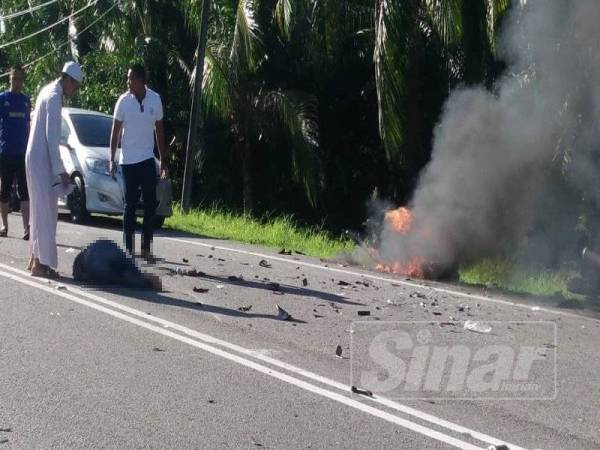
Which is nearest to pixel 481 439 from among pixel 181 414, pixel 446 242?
pixel 181 414

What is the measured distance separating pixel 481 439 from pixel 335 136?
20958 mm

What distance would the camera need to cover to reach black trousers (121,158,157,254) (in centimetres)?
1134

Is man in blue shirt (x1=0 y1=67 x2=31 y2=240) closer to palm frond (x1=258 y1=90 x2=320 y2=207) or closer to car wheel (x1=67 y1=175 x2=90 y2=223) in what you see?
car wheel (x1=67 y1=175 x2=90 y2=223)

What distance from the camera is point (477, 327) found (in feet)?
29.5

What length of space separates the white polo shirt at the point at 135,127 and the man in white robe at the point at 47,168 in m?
0.88

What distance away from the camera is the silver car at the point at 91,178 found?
16609mm

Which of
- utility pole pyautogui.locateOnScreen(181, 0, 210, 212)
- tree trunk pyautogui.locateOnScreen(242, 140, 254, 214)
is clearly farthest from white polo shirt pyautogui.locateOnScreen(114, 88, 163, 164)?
tree trunk pyautogui.locateOnScreen(242, 140, 254, 214)

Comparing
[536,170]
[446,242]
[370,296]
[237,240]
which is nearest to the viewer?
[370,296]

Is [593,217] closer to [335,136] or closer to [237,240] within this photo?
[237,240]

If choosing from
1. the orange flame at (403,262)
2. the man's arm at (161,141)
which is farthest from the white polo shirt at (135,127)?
the orange flame at (403,262)

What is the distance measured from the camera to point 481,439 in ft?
19.2

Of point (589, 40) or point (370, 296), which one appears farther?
point (589, 40)

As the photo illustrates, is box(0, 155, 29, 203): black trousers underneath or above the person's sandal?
above

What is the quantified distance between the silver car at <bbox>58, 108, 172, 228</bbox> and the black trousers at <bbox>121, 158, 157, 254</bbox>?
4693 millimetres
